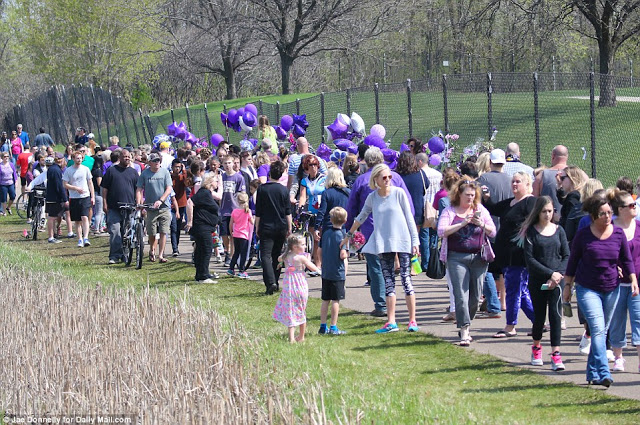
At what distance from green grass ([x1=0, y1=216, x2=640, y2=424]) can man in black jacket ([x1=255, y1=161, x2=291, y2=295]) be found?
29.2 inches

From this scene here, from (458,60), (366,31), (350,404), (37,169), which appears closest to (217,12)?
(366,31)

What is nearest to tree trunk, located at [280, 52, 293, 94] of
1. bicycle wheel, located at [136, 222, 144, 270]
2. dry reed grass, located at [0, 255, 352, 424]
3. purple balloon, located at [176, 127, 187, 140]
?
purple balloon, located at [176, 127, 187, 140]

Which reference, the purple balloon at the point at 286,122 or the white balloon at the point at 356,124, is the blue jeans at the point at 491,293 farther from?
the purple balloon at the point at 286,122

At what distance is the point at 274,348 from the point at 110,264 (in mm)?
8114

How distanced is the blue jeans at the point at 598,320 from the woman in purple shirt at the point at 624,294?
13 centimetres

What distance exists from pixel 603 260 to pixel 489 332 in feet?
8.24

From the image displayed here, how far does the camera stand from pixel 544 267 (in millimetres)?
9289

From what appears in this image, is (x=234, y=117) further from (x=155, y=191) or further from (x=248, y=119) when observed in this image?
(x=155, y=191)

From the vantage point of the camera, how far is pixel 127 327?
9836 mm

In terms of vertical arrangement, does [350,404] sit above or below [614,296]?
below

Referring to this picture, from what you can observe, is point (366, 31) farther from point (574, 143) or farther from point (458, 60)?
point (574, 143)

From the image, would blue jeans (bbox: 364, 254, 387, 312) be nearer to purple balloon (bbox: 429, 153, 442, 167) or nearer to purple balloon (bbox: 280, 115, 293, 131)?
purple balloon (bbox: 429, 153, 442, 167)

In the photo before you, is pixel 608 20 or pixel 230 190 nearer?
pixel 230 190

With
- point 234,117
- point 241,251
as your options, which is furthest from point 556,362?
point 234,117
